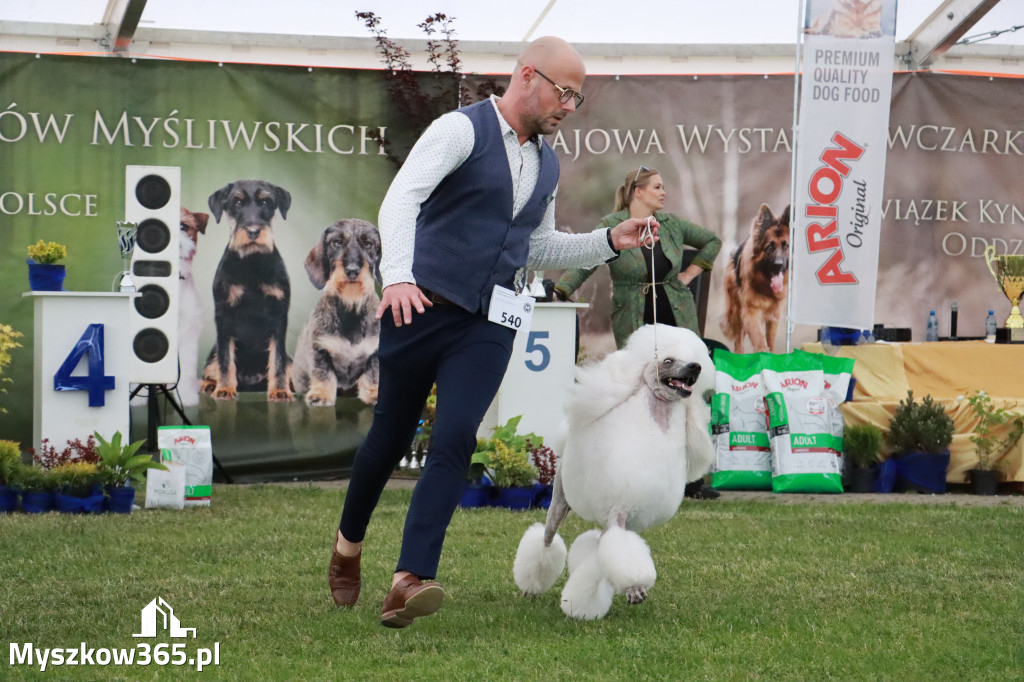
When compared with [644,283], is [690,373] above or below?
below

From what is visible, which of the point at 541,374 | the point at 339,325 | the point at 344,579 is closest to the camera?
the point at 344,579

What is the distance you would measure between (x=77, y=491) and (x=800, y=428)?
161 inches

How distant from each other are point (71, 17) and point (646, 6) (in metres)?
3.87

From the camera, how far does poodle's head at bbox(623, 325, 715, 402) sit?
11.6 ft

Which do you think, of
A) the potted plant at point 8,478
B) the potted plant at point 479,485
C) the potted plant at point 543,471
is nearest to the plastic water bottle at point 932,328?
the potted plant at point 543,471

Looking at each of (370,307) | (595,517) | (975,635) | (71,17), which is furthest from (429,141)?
(71,17)

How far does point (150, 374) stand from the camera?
714 centimetres

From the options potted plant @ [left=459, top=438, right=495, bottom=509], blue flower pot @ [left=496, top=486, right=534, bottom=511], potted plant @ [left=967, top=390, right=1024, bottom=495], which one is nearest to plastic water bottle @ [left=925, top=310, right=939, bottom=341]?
potted plant @ [left=967, top=390, right=1024, bottom=495]

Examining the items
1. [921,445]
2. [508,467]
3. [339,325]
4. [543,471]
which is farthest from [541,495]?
[921,445]

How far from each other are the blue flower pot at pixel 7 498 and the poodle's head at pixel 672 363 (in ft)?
12.5

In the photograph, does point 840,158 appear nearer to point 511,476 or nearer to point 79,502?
point 511,476

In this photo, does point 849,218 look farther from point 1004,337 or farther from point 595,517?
point 595,517

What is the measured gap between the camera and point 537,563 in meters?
3.81

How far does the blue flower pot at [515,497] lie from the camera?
6250 millimetres
